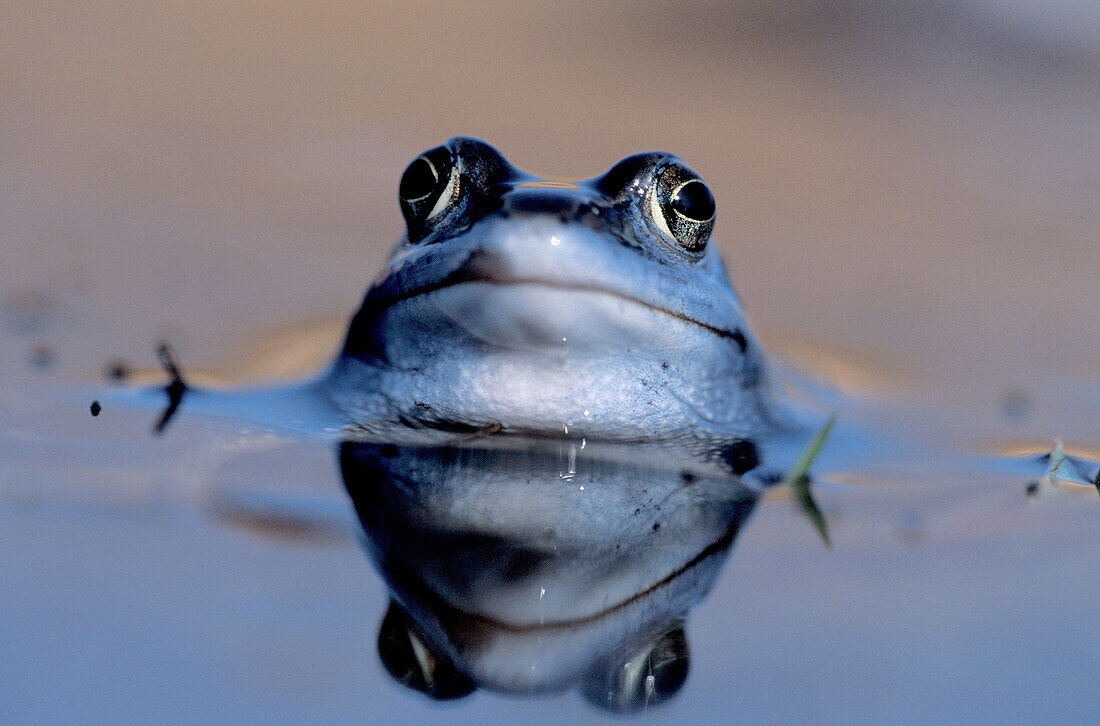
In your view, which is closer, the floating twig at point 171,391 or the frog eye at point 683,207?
the frog eye at point 683,207

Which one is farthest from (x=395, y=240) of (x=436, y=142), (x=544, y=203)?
(x=544, y=203)

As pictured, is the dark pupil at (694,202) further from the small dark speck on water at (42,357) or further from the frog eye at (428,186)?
the small dark speck on water at (42,357)

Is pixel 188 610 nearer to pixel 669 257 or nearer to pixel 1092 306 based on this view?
pixel 669 257

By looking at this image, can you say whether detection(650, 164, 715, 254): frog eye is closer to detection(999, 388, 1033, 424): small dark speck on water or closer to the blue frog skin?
the blue frog skin

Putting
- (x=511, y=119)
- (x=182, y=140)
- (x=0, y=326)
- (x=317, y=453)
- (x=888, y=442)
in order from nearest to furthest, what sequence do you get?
1. (x=317, y=453)
2. (x=888, y=442)
3. (x=0, y=326)
4. (x=182, y=140)
5. (x=511, y=119)

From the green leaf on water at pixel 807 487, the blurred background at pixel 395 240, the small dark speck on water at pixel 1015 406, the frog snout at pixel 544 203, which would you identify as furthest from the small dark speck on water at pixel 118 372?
the small dark speck on water at pixel 1015 406

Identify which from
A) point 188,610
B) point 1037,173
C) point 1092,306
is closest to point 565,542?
point 188,610

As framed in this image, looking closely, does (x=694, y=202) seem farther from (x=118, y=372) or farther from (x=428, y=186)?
(x=118, y=372)

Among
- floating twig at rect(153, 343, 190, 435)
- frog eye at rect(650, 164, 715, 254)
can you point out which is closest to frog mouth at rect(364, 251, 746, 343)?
frog eye at rect(650, 164, 715, 254)
